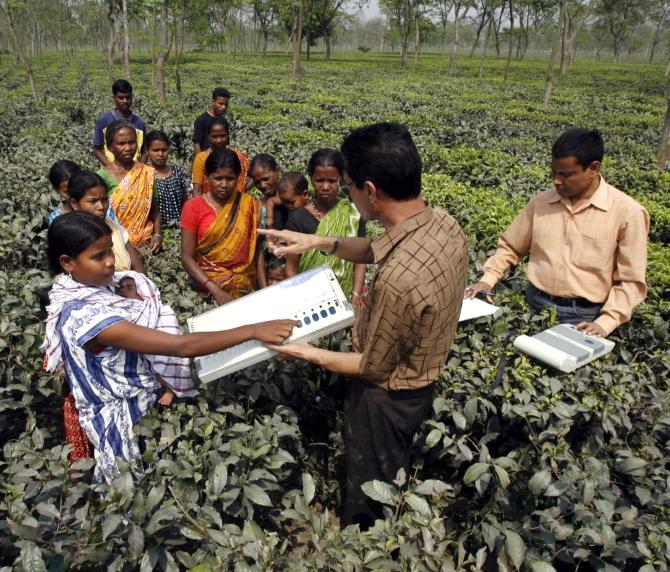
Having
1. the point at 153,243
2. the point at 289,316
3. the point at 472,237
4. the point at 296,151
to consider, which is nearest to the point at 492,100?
the point at 296,151

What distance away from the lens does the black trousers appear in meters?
1.94

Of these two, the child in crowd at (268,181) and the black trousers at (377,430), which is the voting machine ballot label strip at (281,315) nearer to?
the black trousers at (377,430)

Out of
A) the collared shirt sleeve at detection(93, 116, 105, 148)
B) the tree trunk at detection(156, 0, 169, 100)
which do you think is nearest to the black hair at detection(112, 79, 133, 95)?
the collared shirt sleeve at detection(93, 116, 105, 148)

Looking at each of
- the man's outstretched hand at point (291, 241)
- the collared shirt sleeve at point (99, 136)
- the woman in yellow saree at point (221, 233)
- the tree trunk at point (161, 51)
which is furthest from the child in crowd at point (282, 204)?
the tree trunk at point (161, 51)

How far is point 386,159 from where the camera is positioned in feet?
5.12

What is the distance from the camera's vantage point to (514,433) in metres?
2.33

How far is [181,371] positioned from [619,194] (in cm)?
233

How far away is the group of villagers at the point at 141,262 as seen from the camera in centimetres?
182

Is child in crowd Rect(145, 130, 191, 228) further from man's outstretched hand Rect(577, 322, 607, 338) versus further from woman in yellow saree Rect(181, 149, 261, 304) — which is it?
man's outstretched hand Rect(577, 322, 607, 338)

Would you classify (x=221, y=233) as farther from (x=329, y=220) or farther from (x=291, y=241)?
(x=291, y=241)

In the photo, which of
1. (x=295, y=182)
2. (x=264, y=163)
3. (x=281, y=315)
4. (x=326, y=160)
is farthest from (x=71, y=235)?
(x=264, y=163)

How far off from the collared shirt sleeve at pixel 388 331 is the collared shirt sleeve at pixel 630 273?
132cm

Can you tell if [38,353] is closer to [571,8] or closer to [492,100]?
[492,100]

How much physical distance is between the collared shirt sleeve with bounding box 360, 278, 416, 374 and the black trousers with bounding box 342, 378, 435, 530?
21 centimetres
